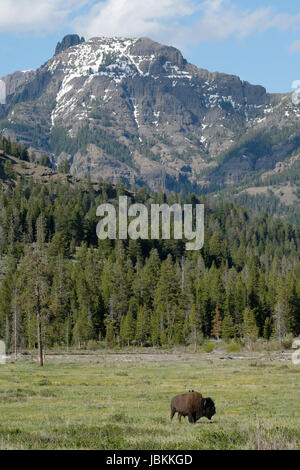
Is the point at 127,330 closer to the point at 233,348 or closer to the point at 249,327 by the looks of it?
the point at 233,348

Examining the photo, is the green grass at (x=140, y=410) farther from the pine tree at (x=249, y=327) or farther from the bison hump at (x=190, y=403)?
the pine tree at (x=249, y=327)

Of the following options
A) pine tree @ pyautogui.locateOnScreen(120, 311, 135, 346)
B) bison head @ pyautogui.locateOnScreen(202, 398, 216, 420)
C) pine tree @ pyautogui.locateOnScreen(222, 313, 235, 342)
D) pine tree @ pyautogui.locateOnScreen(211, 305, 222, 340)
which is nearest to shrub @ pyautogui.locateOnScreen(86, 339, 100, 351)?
pine tree @ pyautogui.locateOnScreen(120, 311, 135, 346)

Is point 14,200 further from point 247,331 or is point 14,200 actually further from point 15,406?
point 15,406

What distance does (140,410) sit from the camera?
1097 inches

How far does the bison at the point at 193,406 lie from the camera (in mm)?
23484

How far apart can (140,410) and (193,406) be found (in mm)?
5145

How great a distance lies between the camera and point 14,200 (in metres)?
198

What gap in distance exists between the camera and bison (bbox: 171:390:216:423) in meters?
23.5

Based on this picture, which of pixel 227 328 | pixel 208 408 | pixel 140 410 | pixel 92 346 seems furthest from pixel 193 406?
pixel 227 328

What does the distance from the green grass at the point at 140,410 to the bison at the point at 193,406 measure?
1.30 ft

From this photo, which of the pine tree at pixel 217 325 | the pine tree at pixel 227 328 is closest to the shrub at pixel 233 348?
the pine tree at pixel 227 328

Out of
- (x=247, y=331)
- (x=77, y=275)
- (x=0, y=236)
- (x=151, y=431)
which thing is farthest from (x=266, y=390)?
(x=0, y=236)

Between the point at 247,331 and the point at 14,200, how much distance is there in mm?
112540
